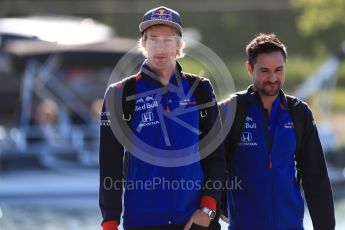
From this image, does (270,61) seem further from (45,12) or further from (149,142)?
(45,12)

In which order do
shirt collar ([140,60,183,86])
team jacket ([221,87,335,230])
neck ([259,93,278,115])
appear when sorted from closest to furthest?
shirt collar ([140,60,183,86])
team jacket ([221,87,335,230])
neck ([259,93,278,115])

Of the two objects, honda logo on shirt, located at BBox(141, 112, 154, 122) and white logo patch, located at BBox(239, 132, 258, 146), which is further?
white logo patch, located at BBox(239, 132, 258, 146)

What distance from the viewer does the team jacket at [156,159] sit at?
177 inches

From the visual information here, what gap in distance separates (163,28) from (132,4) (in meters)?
25.9

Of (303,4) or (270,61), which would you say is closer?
(270,61)

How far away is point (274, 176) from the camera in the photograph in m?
4.69

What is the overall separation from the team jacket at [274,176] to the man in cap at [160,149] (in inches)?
8.0

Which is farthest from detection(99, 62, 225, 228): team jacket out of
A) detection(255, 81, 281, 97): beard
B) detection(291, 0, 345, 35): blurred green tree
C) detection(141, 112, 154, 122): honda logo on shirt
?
detection(291, 0, 345, 35): blurred green tree

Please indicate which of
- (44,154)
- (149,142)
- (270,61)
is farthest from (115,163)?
(44,154)

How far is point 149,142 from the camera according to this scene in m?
4.53

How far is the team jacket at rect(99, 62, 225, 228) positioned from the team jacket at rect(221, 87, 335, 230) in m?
0.21

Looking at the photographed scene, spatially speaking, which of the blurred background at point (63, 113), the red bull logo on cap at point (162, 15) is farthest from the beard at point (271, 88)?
the blurred background at point (63, 113)

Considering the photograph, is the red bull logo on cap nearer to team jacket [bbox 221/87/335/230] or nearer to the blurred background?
team jacket [bbox 221/87/335/230]

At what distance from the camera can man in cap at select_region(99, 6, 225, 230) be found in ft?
14.8
